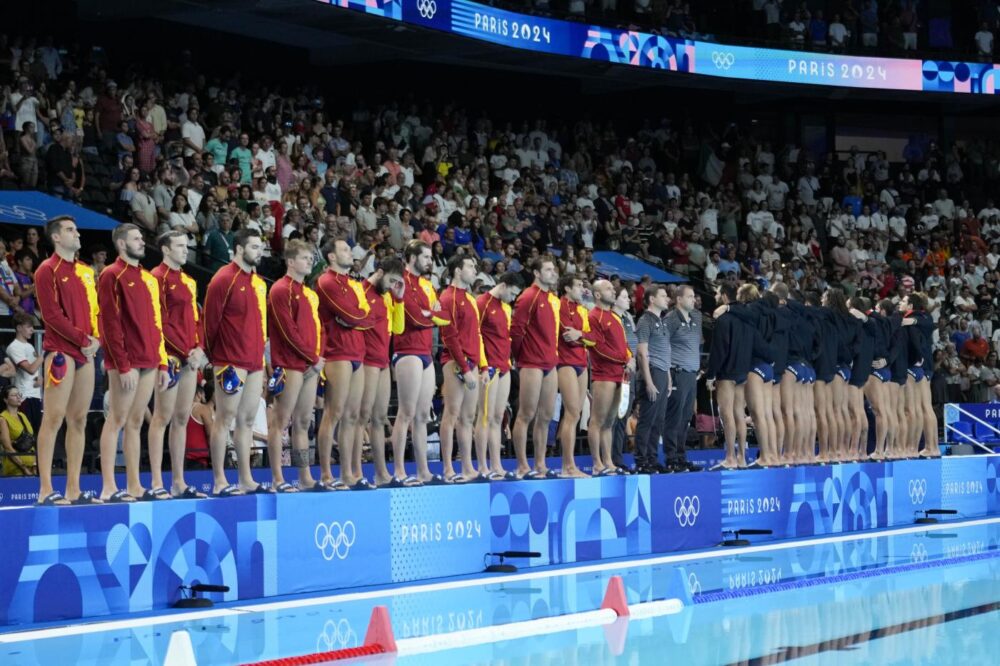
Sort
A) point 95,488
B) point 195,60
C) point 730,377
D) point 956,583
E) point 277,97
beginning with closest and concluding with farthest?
point 956,583
point 95,488
point 730,377
point 277,97
point 195,60

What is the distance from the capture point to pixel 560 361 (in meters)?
14.1

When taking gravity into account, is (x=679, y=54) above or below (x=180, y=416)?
above

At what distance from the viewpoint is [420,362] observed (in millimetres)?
12492

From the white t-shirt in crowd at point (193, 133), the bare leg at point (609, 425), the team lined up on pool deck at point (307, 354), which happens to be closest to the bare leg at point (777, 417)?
the team lined up on pool deck at point (307, 354)

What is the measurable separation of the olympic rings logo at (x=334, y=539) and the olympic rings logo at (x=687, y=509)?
4.35 metres

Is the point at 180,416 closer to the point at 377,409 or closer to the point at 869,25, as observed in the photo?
the point at 377,409

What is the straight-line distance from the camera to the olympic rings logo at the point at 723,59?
2870 cm

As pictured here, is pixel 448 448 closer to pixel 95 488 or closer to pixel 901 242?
pixel 95 488

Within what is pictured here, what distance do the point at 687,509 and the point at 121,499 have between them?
650cm

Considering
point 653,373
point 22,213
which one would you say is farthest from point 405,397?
point 22,213

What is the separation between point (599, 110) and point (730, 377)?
16.6m

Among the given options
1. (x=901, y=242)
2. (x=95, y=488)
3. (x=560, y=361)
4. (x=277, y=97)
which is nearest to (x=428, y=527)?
(x=560, y=361)

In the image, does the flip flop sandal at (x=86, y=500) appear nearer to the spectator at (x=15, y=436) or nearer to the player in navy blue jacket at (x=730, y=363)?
the spectator at (x=15, y=436)

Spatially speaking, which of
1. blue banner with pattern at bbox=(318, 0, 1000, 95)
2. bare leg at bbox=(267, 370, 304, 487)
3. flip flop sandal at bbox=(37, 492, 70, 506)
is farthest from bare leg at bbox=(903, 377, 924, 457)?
flip flop sandal at bbox=(37, 492, 70, 506)
